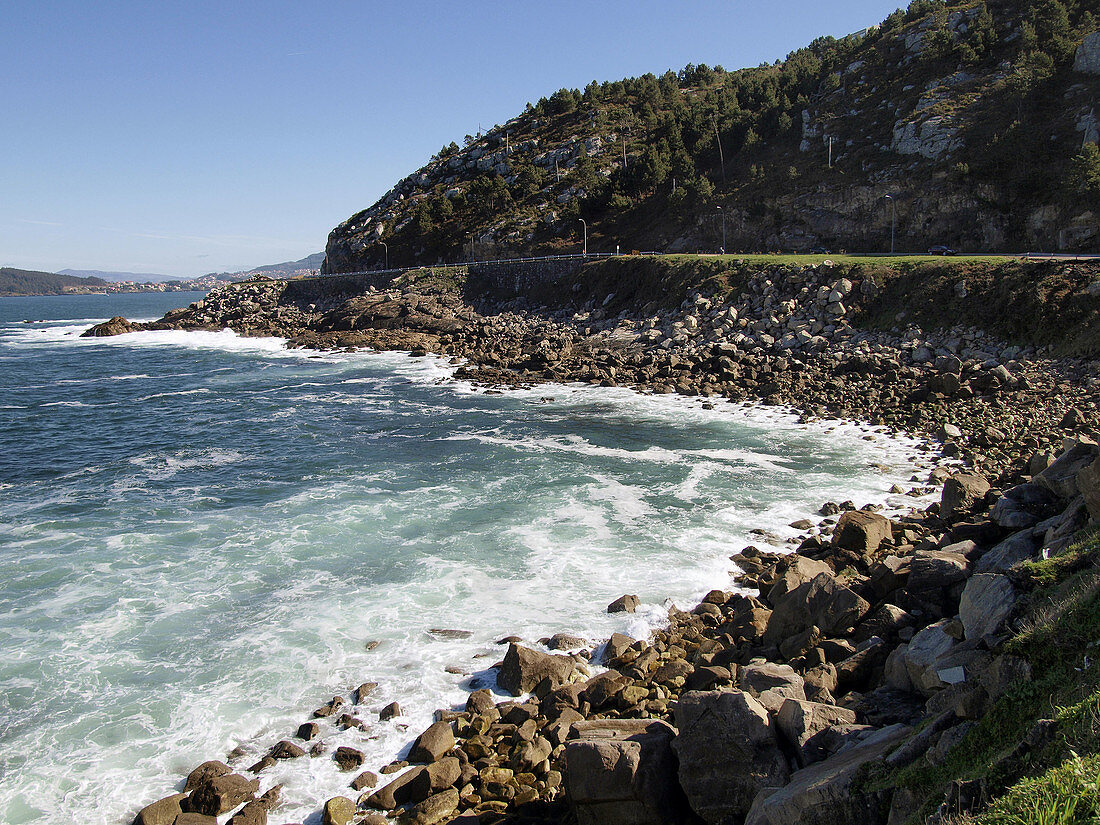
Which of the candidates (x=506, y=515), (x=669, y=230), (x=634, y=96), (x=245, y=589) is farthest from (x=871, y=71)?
(x=245, y=589)

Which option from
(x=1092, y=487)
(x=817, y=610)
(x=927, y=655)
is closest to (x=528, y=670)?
(x=817, y=610)

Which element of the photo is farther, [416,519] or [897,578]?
[416,519]

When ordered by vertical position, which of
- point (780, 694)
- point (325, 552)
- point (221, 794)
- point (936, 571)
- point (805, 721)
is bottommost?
point (221, 794)

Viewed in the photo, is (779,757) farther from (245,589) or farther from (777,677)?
(245,589)

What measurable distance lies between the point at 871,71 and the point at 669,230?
28179 mm

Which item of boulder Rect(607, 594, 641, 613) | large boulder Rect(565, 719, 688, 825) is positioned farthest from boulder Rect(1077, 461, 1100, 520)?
boulder Rect(607, 594, 641, 613)

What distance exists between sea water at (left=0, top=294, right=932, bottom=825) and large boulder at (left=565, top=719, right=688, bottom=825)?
3.81m

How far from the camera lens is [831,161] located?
64.2m

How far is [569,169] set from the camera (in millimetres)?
99312

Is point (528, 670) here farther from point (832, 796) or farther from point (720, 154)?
point (720, 154)

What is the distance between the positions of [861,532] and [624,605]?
5.64 meters

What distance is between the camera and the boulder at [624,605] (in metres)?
14.9

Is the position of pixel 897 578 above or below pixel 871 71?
below

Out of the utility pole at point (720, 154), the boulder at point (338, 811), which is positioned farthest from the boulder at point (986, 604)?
the utility pole at point (720, 154)
